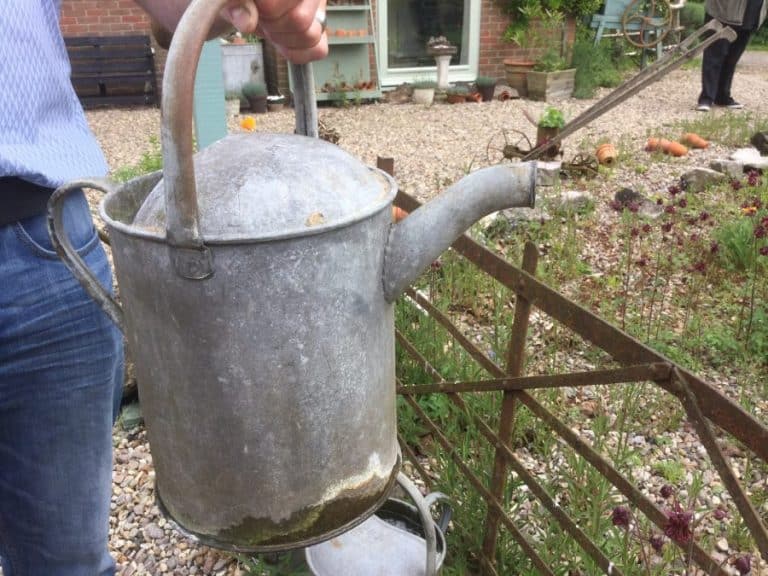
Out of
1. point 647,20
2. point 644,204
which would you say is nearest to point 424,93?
point 647,20

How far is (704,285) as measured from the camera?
137 inches

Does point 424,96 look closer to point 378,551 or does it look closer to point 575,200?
point 575,200

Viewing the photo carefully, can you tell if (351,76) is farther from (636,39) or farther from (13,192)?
(13,192)

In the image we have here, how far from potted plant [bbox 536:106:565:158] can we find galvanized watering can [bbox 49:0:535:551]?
4525 millimetres

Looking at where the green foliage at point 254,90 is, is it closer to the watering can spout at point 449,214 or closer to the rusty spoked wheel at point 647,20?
the rusty spoked wheel at point 647,20

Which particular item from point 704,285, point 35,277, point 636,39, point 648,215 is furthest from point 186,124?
point 636,39

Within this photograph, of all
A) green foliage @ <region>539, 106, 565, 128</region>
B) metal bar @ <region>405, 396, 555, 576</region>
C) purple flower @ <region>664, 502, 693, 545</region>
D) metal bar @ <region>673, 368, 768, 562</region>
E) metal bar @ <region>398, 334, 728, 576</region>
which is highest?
metal bar @ <region>673, 368, 768, 562</region>

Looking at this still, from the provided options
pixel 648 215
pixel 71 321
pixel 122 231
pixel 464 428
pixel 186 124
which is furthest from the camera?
pixel 648 215

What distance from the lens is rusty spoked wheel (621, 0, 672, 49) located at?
987 centimetres

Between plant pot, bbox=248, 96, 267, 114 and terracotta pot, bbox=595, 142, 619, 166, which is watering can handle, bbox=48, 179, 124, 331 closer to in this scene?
terracotta pot, bbox=595, 142, 619, 166

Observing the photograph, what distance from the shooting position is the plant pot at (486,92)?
913cm

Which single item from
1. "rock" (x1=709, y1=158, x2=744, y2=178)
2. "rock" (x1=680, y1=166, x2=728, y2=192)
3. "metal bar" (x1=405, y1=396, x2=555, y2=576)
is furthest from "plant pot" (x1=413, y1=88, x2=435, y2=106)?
"metal bar" (x1=405, y1=396, x2=555, y2=576)

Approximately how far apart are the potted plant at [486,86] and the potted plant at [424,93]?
62 centimetres

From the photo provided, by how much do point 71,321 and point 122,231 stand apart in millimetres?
385
